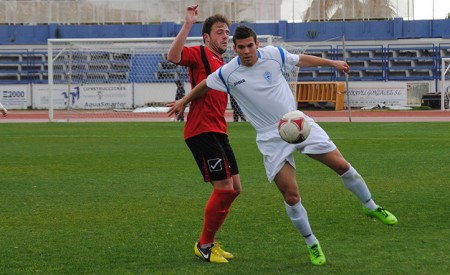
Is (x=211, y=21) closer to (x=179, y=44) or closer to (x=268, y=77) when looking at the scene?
(x=179, y=44)

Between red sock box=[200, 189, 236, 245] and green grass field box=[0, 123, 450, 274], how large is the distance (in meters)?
0.24

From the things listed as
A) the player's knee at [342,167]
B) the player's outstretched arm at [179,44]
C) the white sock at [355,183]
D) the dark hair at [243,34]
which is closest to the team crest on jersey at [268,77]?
the dark hair at [243,34]

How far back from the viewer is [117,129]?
29.5 m

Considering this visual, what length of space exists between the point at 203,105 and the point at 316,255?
1.61m

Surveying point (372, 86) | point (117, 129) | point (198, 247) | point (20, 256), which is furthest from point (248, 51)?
point (372, 86)

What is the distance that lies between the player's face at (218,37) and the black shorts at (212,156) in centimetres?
77

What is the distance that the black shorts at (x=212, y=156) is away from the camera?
25.3 feet

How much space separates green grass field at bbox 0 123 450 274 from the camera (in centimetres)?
745

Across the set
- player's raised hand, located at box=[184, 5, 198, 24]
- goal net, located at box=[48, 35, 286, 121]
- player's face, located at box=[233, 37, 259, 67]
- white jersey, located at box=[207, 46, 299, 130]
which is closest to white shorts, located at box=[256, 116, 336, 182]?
white jersey, located at box=[207, 46, 299, 130]

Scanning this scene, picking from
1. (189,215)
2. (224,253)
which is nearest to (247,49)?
(224,253)

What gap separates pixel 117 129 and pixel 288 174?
2242 centimetres

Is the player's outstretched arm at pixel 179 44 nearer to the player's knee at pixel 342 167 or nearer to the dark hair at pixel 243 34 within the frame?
the dark hair at pixel 243 34

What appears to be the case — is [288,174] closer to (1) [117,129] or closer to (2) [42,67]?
(1) [117,129]

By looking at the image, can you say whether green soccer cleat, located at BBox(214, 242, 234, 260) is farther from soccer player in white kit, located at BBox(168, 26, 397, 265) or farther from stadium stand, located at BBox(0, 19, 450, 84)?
stadium stand, located at BBox(0, 19, 450, 84)
